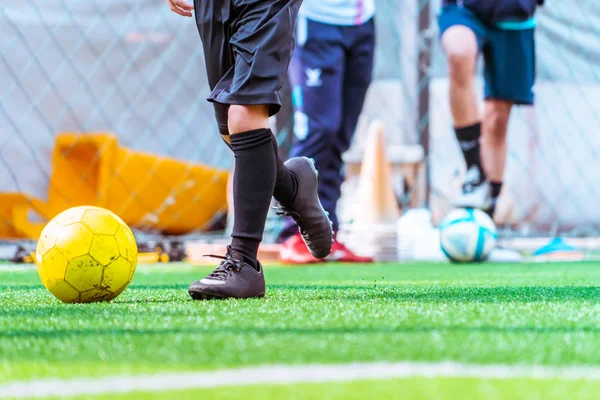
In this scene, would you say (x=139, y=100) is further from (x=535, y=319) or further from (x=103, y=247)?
(x=535, y=319)

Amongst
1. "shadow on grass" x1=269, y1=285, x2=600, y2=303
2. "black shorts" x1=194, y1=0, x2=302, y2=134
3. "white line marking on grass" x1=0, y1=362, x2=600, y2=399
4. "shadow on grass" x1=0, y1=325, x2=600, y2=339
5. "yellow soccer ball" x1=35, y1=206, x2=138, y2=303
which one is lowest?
"shadow on grass" x1=269, y1=285, x2=600, y2=303

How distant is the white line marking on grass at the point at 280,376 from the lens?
0.85m

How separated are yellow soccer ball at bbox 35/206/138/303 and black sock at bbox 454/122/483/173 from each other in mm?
2587

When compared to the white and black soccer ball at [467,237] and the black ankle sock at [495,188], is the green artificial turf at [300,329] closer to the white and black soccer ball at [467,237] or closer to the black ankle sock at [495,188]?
the white and black soccer ball at [467,237]

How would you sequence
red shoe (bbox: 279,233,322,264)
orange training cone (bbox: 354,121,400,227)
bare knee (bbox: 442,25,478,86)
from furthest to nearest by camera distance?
orange training cone (bbox: 354,121,400,227) < bare knee (bbox: 442,25,478,86) < red shoe (bbox: 279,233,322,264)

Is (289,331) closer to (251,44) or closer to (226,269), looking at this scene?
(226,269)

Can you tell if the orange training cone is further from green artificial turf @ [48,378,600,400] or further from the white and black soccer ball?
green artificial turf @ [48,378,600,400]

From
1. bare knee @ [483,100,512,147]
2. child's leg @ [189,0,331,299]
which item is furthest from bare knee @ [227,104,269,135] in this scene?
bare knee @ [483,100,512,147]

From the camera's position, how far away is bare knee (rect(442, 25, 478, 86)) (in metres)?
3.89

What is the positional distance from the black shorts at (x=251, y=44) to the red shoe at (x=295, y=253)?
5.66 ft

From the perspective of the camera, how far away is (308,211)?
206 cm

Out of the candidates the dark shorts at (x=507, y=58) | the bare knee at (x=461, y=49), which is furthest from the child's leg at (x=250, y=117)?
the dark shorts at (x=507, y=58)

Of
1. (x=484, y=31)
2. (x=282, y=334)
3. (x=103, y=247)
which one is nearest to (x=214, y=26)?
(x=103, y=247)

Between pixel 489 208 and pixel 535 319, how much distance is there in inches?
110
